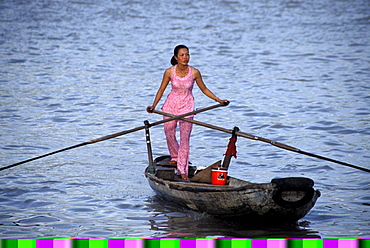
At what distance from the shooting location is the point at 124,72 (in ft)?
57.2

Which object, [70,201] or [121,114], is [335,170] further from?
[121,114]

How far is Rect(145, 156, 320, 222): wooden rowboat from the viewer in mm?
5918

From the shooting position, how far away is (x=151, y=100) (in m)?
14.4

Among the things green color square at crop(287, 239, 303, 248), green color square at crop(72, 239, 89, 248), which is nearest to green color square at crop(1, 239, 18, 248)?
green color square at crop(72, 239, 89, 248)

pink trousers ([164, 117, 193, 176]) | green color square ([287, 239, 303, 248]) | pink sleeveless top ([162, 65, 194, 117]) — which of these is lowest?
green color square ([287, 239, 303, 248])

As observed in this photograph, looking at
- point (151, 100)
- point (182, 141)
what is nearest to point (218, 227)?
point (182, 141)

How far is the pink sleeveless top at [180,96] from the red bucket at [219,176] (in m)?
0.85

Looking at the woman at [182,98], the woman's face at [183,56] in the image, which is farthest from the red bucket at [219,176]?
the woman's face at [183,56]

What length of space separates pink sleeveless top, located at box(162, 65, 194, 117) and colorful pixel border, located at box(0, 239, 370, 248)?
3.81 meters

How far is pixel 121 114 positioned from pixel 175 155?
5385 millimetres

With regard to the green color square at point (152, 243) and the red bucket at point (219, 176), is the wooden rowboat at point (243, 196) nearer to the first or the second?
the red bucket at point (219, 176)

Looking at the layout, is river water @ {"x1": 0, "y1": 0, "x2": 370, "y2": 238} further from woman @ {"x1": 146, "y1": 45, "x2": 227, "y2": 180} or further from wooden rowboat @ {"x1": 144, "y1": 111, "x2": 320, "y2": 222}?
woman @ {"x1": 146, "y1": 45, "x2": 227, "y2": 180}

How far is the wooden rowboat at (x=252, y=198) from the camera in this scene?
5918mm

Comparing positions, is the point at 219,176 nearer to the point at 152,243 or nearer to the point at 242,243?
the point at 242,243
